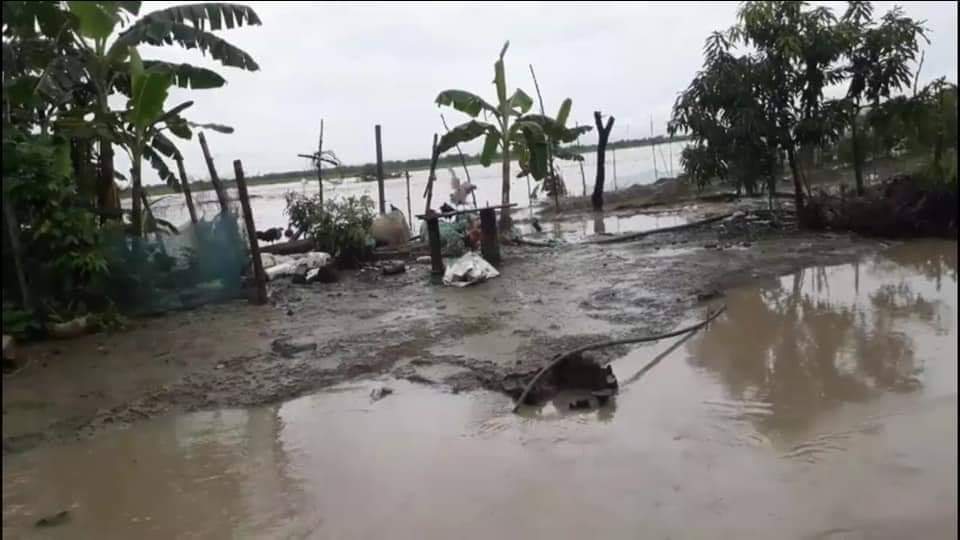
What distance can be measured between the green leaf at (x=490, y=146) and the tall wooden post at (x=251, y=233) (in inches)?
230

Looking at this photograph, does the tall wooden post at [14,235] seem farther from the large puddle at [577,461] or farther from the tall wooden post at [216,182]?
the large puddle at [577,461]

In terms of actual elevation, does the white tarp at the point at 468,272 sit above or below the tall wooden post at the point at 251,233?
below

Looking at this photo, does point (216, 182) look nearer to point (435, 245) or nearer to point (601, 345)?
point (435, 245)

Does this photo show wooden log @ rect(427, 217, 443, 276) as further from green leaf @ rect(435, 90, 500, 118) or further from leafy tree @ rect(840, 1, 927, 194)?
leafy tree @ rect(840, 1, 927, 194)

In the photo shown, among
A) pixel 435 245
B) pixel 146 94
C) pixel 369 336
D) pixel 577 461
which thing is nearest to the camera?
pixel 577 461

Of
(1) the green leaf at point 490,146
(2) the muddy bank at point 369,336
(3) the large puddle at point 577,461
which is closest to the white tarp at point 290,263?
(2) the muddy bank at point 369,336

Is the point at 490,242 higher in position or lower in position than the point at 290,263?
higher

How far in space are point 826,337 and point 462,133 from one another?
8140mm

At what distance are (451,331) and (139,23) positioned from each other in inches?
196

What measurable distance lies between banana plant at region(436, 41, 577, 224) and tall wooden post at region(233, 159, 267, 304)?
5.33 meters

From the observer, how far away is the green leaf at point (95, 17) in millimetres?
7336

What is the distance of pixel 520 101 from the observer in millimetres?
13305

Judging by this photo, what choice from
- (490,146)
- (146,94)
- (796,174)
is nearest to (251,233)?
(146,94)

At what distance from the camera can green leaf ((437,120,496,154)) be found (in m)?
13.1
